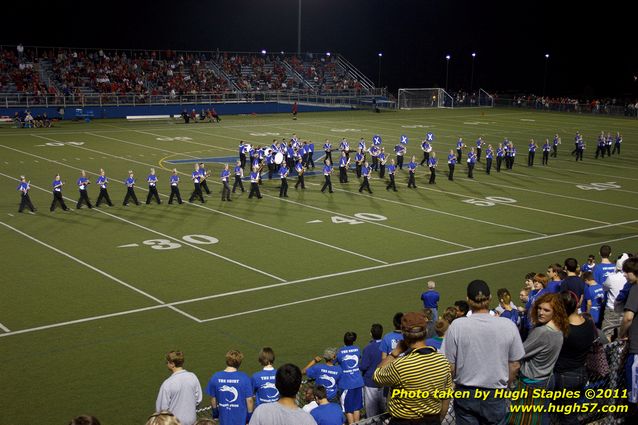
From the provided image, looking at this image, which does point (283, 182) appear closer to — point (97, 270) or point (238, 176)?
point (238, 176)

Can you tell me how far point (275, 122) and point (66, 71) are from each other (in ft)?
54.4

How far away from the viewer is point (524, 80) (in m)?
79.8

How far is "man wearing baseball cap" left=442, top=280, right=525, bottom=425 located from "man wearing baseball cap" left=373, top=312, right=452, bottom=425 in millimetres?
341

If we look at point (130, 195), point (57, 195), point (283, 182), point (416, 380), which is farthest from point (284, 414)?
point (283, 182)

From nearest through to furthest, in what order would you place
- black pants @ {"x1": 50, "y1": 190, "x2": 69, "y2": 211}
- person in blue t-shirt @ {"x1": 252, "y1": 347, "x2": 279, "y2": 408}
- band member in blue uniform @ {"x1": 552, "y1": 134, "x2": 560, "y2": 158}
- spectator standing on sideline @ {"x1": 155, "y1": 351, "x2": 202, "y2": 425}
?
spectator standing on sideline @ {"x1": 155, "y1": 351, "x2": 202, "y2": 425} → person in blue t-shirt @ {"x1": 252, "y1": 347, "x2": 279, "y2": 408} → black pants @ {"x1": 50, "y1": 190, "x2": 69, "y2": 211} → band member in blue uniform @ {"x1": 552, "y1": 134, "x2": 560, "y2": 158}

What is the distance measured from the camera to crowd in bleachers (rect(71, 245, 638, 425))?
14.5 feet

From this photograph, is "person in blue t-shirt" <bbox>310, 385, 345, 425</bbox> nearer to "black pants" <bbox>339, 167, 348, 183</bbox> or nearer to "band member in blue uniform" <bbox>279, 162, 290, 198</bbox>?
"band member in blue uniform" <bbox>279, 162, 290, 198</bbox>

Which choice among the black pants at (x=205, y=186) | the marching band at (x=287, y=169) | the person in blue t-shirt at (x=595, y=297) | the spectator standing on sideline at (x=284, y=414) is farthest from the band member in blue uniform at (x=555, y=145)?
the spectator standing on sideline at (x=284, y=414)

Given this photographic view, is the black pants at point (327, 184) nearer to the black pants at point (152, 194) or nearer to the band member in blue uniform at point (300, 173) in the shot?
the band member in blue uniform at point (300, 173)

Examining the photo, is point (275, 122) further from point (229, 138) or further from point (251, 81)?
point (251, 81)

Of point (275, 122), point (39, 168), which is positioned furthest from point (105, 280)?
point (275, 122)

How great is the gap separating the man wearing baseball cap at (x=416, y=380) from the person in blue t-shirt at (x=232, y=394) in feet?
8.26

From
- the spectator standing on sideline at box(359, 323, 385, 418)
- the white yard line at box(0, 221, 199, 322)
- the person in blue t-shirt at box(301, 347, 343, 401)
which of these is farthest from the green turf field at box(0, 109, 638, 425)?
the spectator standing on sideline at box(359, 323, 385, 418)

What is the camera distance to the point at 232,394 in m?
6.70
